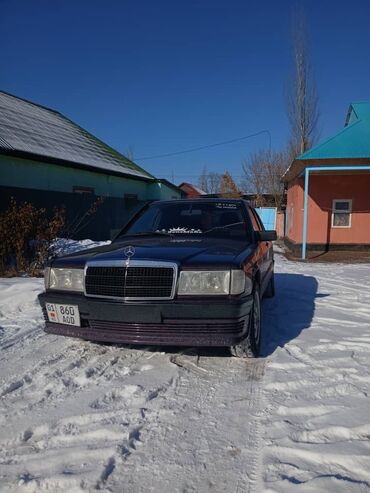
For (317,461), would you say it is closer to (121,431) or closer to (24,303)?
(121,431)

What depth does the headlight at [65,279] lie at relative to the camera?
11.1ft

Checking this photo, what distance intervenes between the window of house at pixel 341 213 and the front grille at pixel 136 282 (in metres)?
11.6

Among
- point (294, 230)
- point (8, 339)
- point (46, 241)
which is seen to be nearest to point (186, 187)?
point (294, 230)

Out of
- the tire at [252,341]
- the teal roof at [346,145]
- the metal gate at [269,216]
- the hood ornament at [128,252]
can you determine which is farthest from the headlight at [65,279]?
the metal gate at [269,216]

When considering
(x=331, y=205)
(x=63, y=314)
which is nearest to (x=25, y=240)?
(x=63, y=314)

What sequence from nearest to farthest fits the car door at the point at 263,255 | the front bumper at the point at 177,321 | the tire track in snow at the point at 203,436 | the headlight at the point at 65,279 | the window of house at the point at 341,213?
the tire track in snow at the point at 203,436 < the front bumper at the point at 177,321 < the headlight at the point at 65,279 < the car door at the point at 263,255 < the window of house at the point at 341,213

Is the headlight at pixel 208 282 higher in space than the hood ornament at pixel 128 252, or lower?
lower

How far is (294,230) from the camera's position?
14.7 metres

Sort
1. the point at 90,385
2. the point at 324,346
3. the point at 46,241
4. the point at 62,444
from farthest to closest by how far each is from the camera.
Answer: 1. the point at 46,241
2. the point at 324,346
3. the point at 90,385
4. the point at 62,444

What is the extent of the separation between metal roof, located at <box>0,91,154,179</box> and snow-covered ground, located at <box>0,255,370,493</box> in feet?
29.9

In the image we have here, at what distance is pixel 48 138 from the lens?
1492cm

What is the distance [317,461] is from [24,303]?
4.45 m

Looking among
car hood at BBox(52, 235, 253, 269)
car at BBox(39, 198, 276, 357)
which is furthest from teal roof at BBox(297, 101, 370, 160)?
car at BBox(39, 198, 276, 357)

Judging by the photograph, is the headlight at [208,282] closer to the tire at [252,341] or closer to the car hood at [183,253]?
the car hood at [183,253]
